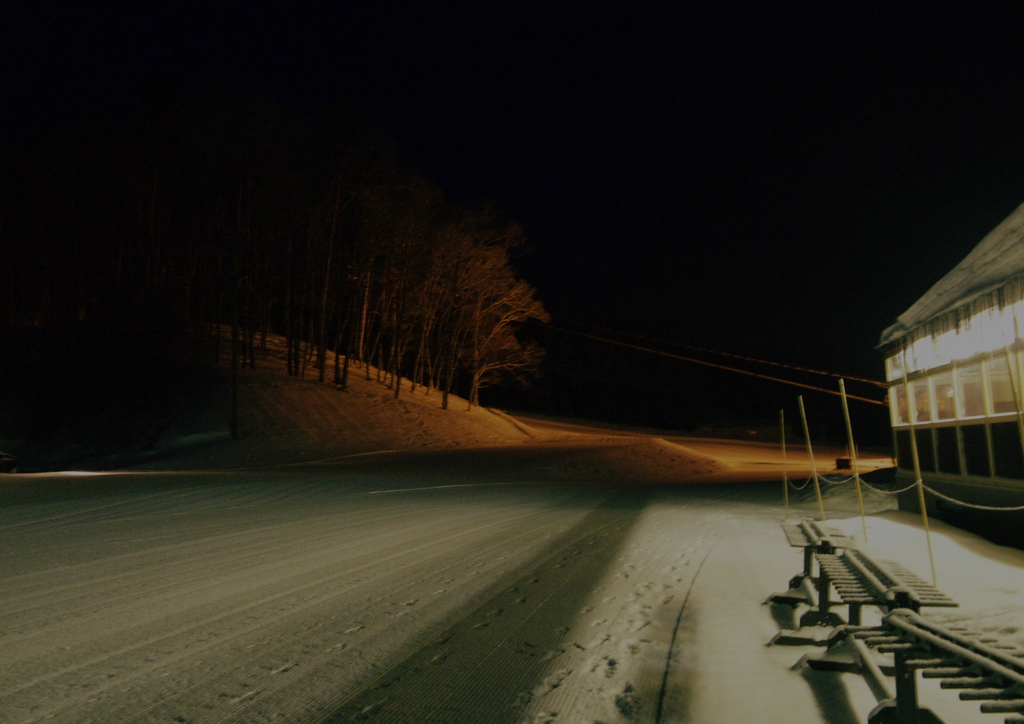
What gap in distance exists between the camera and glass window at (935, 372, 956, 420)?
11.2 meters

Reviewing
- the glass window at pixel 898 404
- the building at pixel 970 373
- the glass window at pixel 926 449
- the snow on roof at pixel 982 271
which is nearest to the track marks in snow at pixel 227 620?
the building at pixel 970 373

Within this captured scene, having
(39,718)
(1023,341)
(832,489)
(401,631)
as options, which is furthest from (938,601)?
(832,489)

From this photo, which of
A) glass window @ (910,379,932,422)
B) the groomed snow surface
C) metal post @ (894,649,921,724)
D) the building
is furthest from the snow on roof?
metal post @ (894,649,921,724)

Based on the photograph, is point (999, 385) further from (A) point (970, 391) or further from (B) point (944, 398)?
(B) point (944, 398)

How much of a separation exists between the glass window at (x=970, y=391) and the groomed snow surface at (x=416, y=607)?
1.93m

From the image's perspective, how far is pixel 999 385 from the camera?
9.77 metres

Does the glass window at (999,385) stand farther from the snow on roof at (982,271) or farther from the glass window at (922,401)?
the glass window at (922,401)

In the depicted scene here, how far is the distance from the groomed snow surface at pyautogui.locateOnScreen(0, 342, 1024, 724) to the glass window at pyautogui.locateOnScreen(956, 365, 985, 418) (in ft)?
6.35

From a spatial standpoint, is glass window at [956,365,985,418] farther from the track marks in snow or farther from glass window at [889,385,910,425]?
→ the track marks in snow

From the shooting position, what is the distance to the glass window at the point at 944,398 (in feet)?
36.9

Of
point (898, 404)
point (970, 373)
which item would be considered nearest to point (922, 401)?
point (898, 404)

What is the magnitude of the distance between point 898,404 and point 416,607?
39.0 feet

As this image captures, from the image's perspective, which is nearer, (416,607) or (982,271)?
(416,607)

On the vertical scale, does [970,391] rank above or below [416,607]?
above
